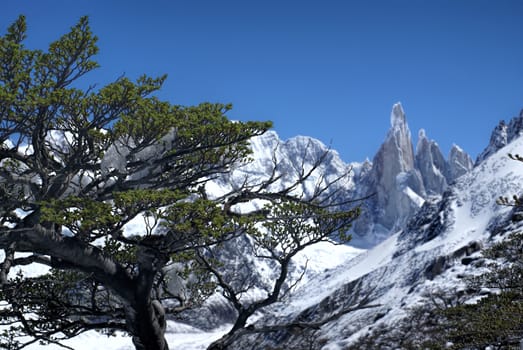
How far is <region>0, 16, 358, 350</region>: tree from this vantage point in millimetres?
9898

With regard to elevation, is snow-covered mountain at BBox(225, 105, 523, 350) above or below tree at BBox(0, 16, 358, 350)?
above

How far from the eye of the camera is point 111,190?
446 inches

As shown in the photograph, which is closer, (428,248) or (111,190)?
(111,190)

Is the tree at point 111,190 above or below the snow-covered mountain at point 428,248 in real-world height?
below

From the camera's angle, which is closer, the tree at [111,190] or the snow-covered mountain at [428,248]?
the tree at [111,190]

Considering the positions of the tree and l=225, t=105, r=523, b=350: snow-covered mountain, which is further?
l=225, t=105, r=523, b=350: snow-covered mountain

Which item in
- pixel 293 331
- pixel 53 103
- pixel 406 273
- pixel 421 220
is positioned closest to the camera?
pixel 53 103

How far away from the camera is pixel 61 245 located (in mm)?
10648

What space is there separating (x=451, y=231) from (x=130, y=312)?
106309mm

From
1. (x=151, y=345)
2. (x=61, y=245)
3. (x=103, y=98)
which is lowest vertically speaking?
(x=151, y=345)

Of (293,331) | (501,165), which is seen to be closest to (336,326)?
(293,331)

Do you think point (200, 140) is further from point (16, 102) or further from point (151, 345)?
point (151, 345)

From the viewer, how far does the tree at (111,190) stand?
32.5 feet

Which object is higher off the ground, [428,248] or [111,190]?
[428,248]
